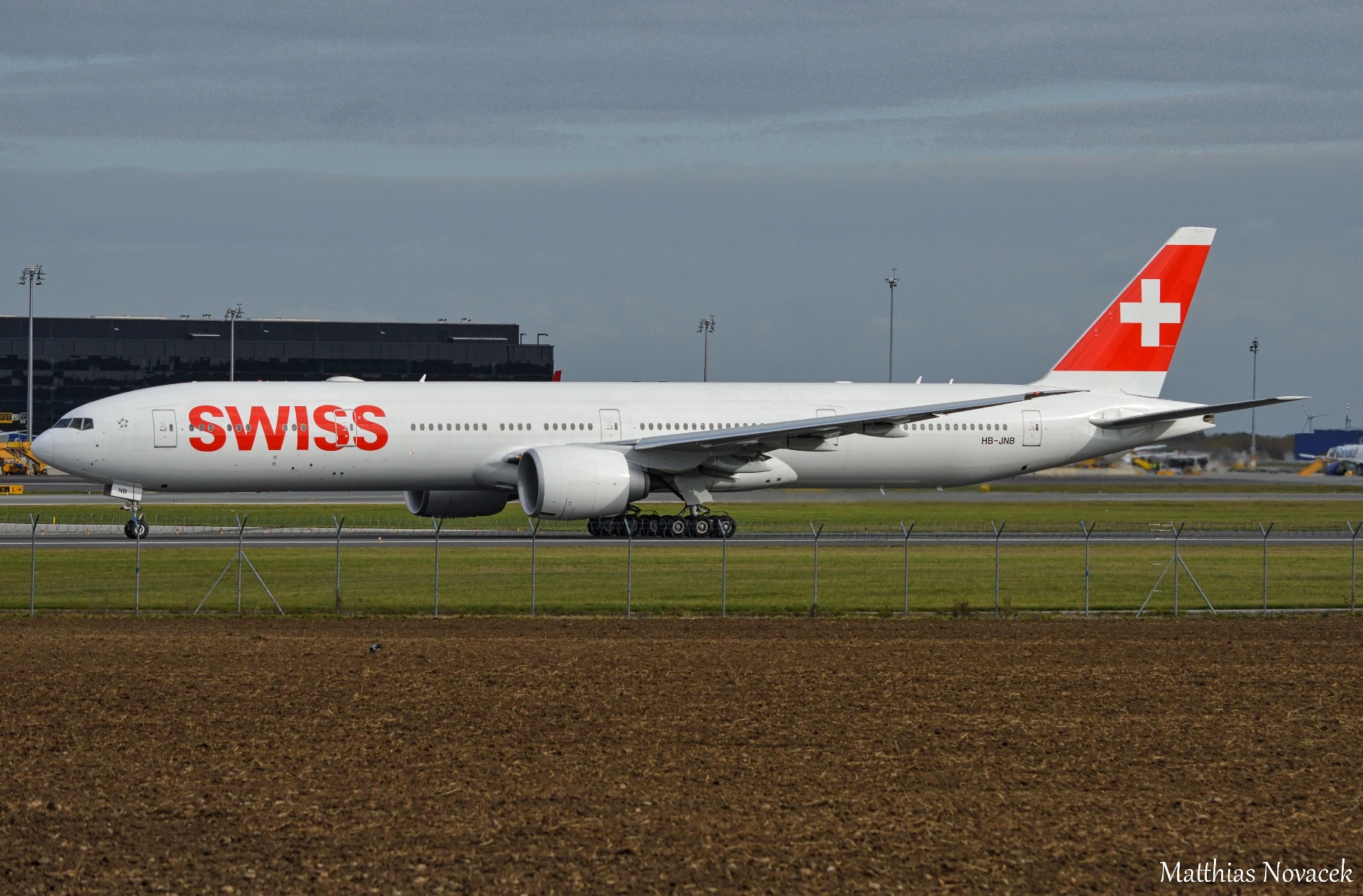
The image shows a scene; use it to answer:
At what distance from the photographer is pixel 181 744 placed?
15281 mm

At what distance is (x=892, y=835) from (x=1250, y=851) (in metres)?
2.63

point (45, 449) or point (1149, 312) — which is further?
point (1149, 312)

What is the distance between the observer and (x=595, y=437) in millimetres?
40562

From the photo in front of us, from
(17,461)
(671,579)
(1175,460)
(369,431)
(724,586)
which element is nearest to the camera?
(724,586)

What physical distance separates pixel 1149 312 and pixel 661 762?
35.9m

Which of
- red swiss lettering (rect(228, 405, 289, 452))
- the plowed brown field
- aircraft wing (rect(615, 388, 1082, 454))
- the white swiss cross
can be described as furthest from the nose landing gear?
the white swiss cross

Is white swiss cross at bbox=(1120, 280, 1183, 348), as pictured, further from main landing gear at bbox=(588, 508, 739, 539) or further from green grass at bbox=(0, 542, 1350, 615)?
main landing gear at bbox=(588, 508, 739, 539)

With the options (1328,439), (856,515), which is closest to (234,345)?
(856,515)

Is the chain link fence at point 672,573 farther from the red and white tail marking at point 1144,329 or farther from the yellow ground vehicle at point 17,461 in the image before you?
the yellow ground vehicle at point 17,461

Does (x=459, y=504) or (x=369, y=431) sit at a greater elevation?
(x=369, y=431)

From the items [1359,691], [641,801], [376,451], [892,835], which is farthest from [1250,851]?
[376,451]

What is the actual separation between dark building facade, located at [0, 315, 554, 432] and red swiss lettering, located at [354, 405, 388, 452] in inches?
2478

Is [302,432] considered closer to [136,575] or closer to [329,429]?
[329,429]

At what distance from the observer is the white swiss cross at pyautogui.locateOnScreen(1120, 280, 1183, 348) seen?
153ft
